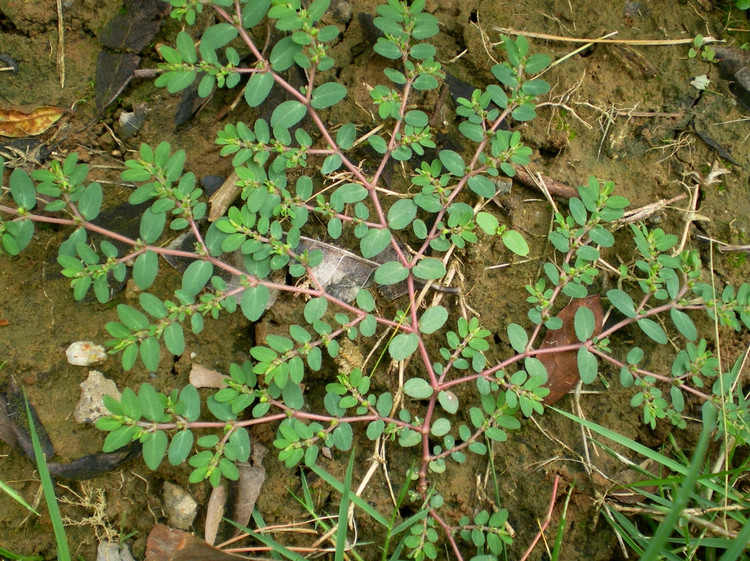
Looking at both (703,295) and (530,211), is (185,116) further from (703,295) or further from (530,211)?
(703,295)

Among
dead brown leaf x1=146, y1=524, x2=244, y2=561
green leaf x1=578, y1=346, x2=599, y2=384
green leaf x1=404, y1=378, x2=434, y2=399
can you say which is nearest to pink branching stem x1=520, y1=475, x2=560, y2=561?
green leaf x1=578, y1=346, x2=599, y2=384

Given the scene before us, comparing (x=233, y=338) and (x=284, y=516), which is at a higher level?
(x=233, y=338)

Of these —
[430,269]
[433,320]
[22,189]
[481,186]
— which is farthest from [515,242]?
[22,189]

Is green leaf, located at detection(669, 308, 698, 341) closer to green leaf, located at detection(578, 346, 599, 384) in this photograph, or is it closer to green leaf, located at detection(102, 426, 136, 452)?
green leaf, located at detection(578, 346, 599, 384)

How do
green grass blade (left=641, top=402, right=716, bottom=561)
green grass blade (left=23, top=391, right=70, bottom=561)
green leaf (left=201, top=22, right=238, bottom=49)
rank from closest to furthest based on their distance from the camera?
green grass blade (left=641, top=402, right=716, bottom=561), green grass blade (left=23, top=391, right=70, bottom=561), green leaf (left=201, top=22, right=238, bottom=49)

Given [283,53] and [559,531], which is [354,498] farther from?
[283,53]

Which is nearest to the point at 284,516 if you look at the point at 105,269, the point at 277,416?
the point at 277,416
